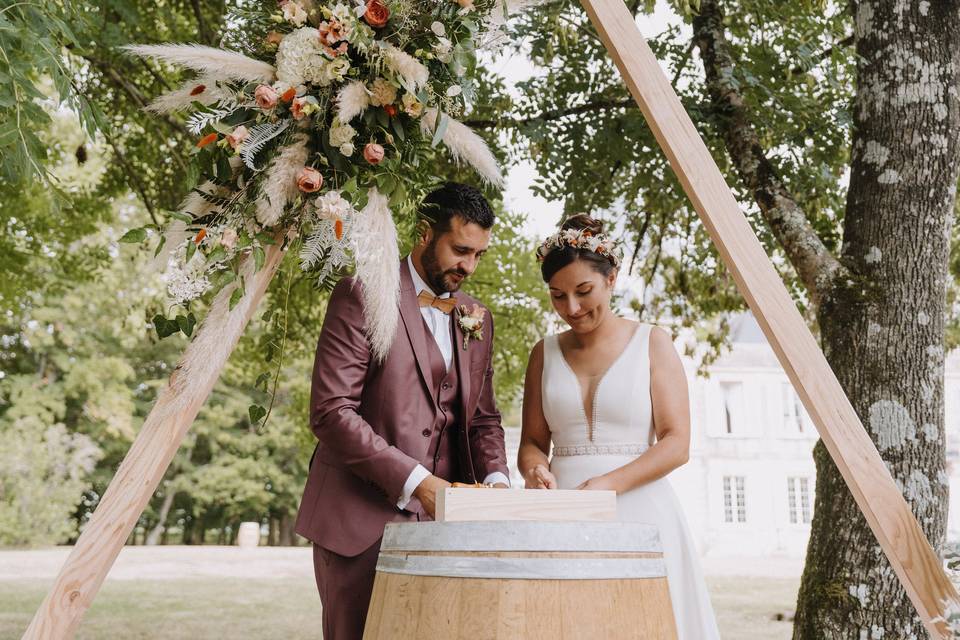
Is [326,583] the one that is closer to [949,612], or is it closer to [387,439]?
[387,439]

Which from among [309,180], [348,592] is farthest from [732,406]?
[309,180]

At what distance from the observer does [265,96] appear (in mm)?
2357

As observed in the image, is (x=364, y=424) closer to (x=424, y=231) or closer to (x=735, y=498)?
(x=424, y=231)

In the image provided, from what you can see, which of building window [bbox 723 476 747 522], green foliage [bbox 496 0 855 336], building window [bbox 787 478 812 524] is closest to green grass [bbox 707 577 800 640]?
green foliage [bbox 496 0 855 336]

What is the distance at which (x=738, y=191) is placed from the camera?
5914 millimetres

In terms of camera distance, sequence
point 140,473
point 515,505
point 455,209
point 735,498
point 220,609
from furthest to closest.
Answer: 1. point 735,498
2. point 220,609
3. point 455,209
4. point 140,473
5. point 515,505

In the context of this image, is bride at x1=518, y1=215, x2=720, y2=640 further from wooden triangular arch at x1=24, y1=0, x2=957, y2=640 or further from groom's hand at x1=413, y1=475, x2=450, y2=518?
wooden triangular arch at x1=24, y1=0, x2=957, y2=640

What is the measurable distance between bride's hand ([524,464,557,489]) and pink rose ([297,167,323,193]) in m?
1.10

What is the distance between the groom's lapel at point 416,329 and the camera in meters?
2.76

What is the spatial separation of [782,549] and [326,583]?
27101mm

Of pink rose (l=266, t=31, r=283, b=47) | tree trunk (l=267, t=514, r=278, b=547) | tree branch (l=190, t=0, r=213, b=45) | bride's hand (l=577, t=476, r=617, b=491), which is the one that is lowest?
tree trunk (l=267, t=514, r=278, b=547)

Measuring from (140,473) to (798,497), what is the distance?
29.9m

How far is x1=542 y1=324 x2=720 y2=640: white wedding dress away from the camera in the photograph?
305cm

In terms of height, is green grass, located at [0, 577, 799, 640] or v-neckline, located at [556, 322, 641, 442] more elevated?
v-neckline, located at [556, 322, 641, 442]
